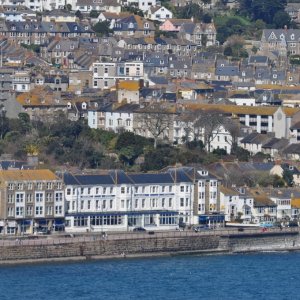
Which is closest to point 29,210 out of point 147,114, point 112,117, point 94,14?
point 147,114

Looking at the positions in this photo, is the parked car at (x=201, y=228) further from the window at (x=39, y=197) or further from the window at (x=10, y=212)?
the window at (x=10, y=212)

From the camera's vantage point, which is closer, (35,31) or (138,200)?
(138,200)

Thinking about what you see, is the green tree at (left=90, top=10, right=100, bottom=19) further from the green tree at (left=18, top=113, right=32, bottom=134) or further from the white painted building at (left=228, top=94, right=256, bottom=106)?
the green tree at (left=18, top=113, right=32, bottom=134)

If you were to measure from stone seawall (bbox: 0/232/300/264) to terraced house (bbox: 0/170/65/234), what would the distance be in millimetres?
1944

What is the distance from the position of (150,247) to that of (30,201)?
3.04 meters

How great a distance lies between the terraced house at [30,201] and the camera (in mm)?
56531

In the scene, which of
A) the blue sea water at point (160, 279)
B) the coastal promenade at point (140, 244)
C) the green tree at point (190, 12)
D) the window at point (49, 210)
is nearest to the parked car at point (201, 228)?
the coastal promenade at point (140, 244)

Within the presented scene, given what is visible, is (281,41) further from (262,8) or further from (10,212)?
(10,212)

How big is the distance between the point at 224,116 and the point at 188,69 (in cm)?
1471

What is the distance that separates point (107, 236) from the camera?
185ft

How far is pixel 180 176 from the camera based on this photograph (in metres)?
60.0

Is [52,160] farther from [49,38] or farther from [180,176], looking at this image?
[49,38]

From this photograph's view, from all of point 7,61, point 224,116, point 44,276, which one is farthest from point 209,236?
point 7,61

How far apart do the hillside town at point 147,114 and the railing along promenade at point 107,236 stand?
40.4 inches
